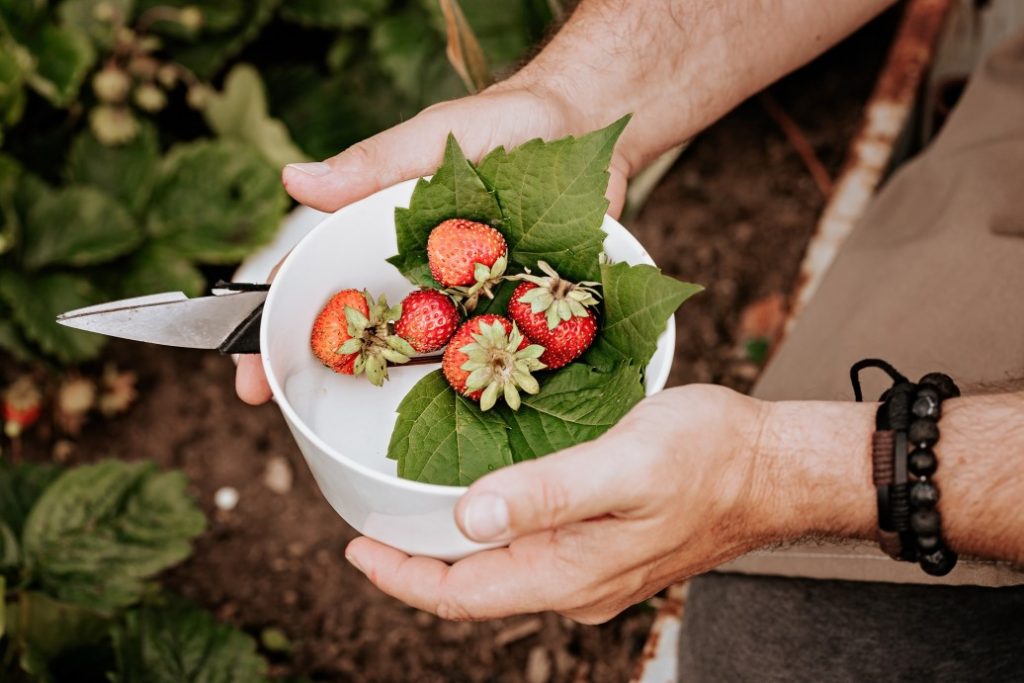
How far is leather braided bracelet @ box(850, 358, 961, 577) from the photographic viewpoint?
84cm

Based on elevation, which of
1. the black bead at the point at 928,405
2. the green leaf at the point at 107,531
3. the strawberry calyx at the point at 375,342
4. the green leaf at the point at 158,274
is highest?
the black bead at the point at 928,405

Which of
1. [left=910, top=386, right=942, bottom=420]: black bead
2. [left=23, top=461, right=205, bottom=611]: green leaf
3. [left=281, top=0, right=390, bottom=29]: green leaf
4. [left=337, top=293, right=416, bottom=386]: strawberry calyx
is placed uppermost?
[left=910, top=386, right=942, bottom=420]: black bead

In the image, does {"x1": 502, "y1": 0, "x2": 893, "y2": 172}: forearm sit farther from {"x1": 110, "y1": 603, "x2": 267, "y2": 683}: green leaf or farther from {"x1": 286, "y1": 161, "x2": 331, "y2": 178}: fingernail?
{"x1": 110, "y1": 603, "x2": 267, "y2": 683}: green leaf

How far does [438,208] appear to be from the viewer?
0.87 m

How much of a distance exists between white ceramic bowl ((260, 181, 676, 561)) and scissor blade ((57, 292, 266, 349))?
2.4 inches

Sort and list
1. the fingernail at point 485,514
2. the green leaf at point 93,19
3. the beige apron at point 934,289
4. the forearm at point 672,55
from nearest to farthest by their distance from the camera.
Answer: the fingernail at point 485,514 < the beige apron at point 934,289 < the forearm at point 672,55 < the green leaf at point 93,19

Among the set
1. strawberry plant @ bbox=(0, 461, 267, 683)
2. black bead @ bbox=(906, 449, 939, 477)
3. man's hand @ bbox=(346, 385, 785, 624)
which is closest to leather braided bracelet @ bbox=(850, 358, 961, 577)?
black bead @ bbox=(906, 449, 939, 477)

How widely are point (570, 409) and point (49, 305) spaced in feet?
3.29

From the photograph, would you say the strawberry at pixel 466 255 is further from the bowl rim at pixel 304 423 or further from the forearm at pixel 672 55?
the forearm at pixel 672 55

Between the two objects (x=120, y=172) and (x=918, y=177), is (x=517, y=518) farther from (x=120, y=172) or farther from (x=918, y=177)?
(x=120, y=172)

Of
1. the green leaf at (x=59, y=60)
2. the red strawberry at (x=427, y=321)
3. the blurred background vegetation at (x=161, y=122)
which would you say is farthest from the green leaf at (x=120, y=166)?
the red strawberry at (x=427, y=321)

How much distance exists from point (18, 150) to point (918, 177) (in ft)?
5.10

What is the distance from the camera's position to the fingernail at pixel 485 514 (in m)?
0.71

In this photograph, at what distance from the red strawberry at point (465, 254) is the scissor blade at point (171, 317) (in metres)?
0.18
